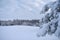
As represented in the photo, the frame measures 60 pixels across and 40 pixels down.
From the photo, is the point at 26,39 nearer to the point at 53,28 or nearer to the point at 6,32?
the point at 6,32

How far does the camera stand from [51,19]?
2.38 metres

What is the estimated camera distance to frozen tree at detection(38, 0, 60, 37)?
91.1 inches

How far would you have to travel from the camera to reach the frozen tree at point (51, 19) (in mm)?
2314

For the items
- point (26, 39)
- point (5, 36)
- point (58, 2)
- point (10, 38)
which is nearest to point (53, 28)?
point (58, 2)

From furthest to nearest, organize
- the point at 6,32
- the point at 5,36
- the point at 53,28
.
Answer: the point at 6,32 < the point at 5,36 < the point at 53,28

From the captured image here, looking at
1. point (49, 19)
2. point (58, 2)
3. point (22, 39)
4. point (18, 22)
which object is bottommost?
point (22, 39)

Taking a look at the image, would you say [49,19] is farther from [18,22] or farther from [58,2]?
[18,22]

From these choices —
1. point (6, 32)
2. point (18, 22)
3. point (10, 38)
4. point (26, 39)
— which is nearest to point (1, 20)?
point (18, 22)

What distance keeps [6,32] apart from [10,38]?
2.20 feet

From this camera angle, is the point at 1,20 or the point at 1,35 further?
the point at 1,20

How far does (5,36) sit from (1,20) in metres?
2.57

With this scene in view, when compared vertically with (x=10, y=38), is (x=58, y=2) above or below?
above

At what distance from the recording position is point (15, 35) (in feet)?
16.5

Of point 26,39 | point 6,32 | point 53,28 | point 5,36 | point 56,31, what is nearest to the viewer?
point 56,31
